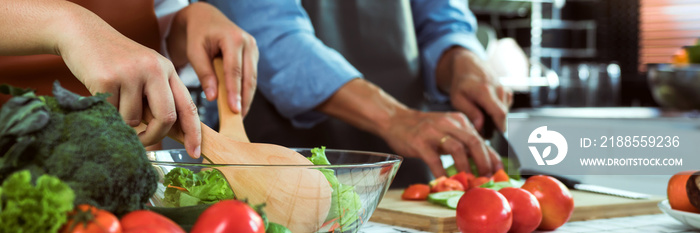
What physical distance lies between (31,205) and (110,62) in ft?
0.74

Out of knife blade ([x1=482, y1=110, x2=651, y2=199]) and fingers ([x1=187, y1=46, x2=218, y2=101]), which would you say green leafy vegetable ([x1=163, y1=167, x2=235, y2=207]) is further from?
knife blade ([x1=482, y1=110, x2=651, y2=199])

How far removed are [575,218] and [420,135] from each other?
367 millimetres

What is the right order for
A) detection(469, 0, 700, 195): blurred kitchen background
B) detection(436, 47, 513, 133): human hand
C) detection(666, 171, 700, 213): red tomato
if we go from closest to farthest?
detection(666, 171, 700, 213): red tomato, detection(436, 47, 513, 133): human hand, detection(469, 0, 700, 195): blurred kitchen background

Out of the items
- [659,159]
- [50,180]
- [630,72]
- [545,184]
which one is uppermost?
[50,180]

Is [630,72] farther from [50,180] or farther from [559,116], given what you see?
[50,180]

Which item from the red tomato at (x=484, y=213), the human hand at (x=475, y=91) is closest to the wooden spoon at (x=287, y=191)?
the red tomato at (x=484, y=213)

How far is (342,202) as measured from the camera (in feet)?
2.02

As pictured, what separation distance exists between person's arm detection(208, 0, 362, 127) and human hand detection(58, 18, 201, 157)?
695mm

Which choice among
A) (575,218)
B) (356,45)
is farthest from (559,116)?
(575,218)

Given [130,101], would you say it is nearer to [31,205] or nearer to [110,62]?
[110,62]

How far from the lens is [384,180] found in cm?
66

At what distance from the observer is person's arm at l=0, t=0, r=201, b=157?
596 millimetres

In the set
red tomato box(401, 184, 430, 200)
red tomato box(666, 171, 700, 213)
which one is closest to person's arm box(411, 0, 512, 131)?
red tomato box(401, 184, 430, 200)

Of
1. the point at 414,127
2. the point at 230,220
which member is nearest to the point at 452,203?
the point at 414,127
